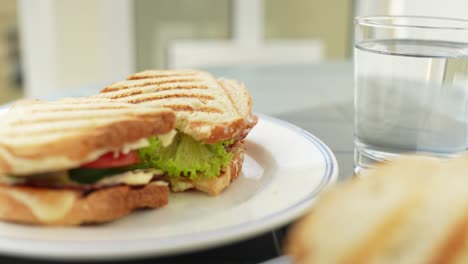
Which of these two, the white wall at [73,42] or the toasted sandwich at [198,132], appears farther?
the white wall at [73,42]

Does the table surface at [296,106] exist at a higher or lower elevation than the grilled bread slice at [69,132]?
lower

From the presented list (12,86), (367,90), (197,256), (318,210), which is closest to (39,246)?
(197,256)

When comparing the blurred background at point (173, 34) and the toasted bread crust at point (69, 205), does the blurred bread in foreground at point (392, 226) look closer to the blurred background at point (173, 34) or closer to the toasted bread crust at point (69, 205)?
the toasted bread crust at point (69, 205)

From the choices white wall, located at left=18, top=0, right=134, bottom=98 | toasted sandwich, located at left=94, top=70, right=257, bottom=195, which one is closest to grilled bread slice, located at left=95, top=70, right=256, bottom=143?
toasted sandwich, located at left=94, top=70, right=257, bottom=195

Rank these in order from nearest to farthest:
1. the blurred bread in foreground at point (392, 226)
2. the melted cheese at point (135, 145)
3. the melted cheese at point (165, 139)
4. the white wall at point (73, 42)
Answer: the blurred bread in foreground at point (392, 226), the melted cheese at point (135, 145), the melted cheese at point (165, 139), the white wall at point (73, 42)

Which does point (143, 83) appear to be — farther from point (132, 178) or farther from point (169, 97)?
point (132, 178)

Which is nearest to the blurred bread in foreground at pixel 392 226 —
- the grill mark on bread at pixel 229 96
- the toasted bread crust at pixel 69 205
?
the toasted bread crust at pixel 69 205

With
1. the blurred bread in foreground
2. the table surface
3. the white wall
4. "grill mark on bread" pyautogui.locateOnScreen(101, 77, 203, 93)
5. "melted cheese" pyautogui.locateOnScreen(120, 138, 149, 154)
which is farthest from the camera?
the white wall

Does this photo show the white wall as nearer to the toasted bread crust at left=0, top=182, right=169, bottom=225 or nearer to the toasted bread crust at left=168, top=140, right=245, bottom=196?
the toasted bread crust at left=168, top=140, right=245, bottom=196
